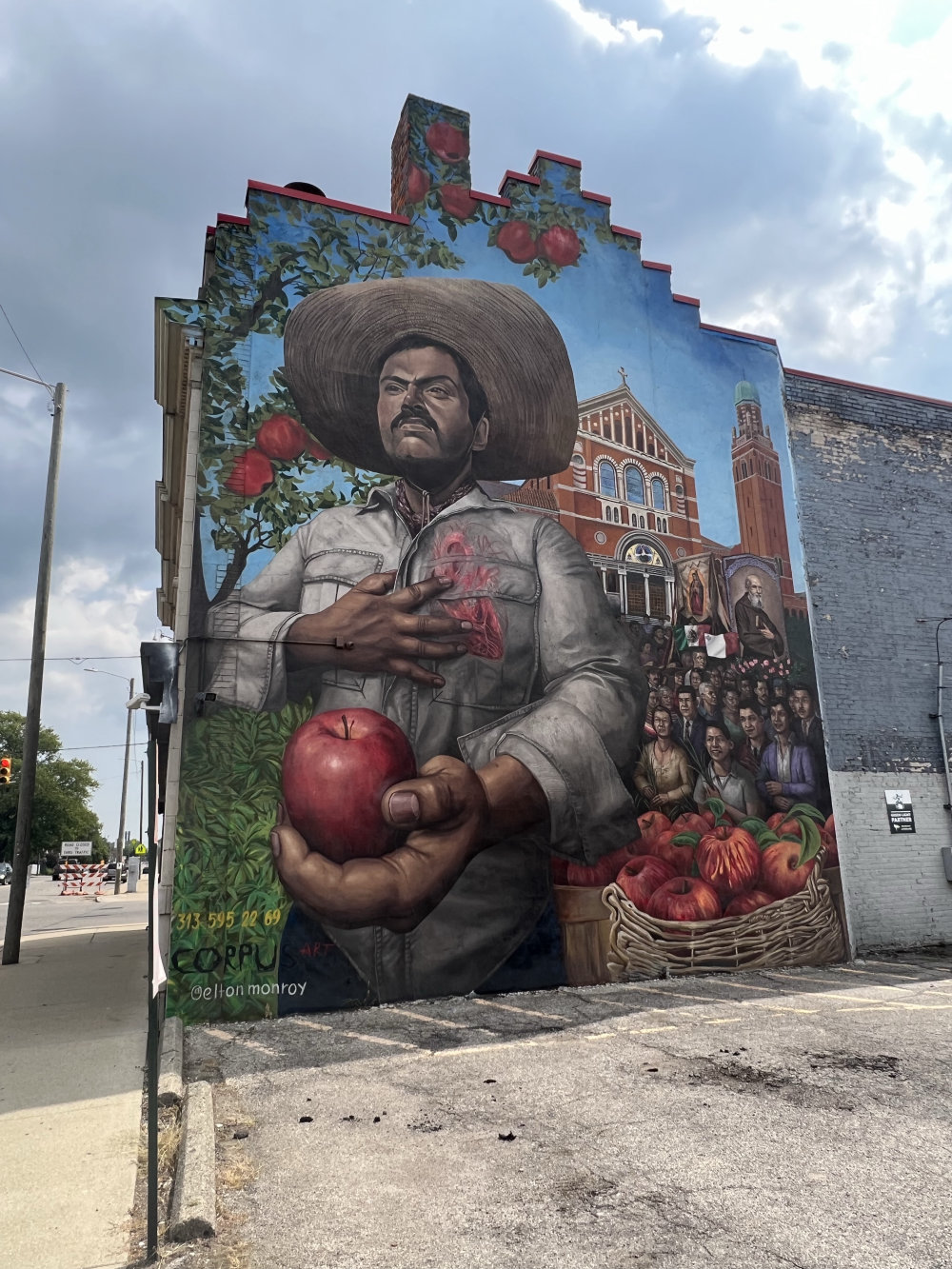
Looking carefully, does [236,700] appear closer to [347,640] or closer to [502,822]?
[347,640]

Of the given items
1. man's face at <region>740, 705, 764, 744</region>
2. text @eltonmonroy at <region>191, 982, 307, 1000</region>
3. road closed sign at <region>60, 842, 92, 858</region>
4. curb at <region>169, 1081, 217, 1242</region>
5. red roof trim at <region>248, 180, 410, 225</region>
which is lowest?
curb at <region>169, 1081, 217, 1242</region>

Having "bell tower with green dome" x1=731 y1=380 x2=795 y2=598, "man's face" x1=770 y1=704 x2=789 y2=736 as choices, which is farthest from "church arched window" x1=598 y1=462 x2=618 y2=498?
"man's face" x1=770 y1=704 x2=789 y2=736

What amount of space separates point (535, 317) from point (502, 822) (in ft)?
23.7

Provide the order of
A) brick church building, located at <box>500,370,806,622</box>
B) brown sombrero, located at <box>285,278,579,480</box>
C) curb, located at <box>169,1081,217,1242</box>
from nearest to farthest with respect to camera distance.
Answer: curb, located at <box>169,1081,217,1242</box>
brown sombrero, located at <box>285,278,579,480</box>
brick church building, located at <box>500,370,806,622</box>

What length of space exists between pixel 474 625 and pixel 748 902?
555 centimetres

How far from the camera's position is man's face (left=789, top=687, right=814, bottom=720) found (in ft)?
41.6

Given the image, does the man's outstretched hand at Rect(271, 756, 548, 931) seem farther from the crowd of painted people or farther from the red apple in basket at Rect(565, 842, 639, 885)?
the crowd of painted people

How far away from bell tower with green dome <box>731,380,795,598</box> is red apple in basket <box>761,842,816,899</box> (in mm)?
3943

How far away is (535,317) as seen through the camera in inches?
481

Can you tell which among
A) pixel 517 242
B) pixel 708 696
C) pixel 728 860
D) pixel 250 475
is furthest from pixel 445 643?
pixel 517 242

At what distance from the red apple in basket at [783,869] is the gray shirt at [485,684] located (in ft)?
7.73

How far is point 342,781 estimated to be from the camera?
9.55 m

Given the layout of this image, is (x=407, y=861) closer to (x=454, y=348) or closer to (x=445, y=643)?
(x=445, y=643)

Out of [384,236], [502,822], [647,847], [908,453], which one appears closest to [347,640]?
[502,822]
